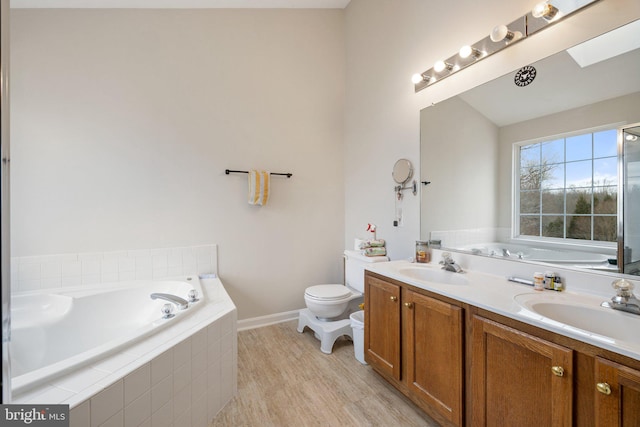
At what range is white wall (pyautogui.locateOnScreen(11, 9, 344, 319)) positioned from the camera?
7.19ft

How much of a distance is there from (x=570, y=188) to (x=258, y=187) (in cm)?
233

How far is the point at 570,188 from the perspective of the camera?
1.39 meters

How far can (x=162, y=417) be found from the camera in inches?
49.2

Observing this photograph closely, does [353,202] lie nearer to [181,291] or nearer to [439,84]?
[439,84]

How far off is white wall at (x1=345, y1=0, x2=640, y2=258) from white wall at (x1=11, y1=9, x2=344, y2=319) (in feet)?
0.93

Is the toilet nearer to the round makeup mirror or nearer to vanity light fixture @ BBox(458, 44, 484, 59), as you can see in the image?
the round makeup mirror

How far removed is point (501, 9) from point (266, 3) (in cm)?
217

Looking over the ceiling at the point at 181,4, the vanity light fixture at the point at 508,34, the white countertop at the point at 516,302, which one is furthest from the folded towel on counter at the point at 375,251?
the ceiling at the point at 181,4

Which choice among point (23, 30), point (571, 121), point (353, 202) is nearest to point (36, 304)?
point (23, 30)

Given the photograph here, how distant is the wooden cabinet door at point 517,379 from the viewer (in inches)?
38.1

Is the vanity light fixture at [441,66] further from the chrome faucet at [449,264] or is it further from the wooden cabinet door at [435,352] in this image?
the wooden cabinet door at [435,352]

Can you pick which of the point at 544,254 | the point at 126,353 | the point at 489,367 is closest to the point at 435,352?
the point at 489,367

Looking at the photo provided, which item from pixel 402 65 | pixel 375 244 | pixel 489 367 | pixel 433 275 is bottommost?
pixel 489 367

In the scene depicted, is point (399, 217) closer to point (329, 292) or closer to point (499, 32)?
point (329, 292)
